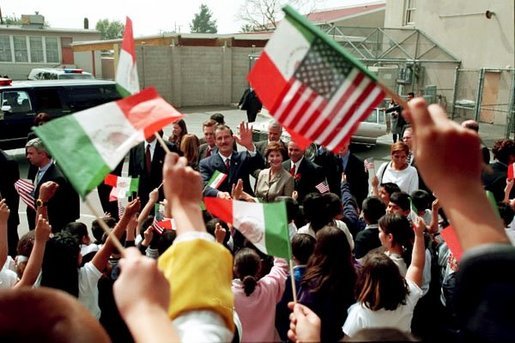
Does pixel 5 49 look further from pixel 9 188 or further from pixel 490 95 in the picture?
pixel 9 188

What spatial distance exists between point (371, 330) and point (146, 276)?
0.55m

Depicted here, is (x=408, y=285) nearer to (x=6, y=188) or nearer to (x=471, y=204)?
→ (x=471, y=204)

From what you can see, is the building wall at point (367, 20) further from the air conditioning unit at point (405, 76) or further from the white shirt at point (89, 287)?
the white shirt at point (89, 287)

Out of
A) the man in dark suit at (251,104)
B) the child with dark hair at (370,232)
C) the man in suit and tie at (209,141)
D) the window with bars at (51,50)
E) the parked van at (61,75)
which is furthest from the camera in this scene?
the window with bars at (51,50)

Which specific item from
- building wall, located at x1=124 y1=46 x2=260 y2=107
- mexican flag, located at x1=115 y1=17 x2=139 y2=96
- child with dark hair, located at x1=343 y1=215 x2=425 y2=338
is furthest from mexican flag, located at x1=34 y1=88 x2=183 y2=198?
building wall, located at x1=124 y1=46 x2=260 y2=107

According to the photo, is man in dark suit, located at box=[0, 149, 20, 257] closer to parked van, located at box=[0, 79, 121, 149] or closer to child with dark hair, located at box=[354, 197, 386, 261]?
child with dark hair, located at box=[354, 197, 386, 261]

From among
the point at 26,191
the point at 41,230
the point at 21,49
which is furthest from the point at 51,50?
the point at 41,230

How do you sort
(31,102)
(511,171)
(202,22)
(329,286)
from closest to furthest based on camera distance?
(329,286) → (511,171) → (31,102) → (202,22)

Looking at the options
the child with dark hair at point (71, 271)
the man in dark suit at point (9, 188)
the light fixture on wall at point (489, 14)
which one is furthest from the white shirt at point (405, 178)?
the light fixture on wall at point (489, 14)

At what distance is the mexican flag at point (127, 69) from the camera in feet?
7.43

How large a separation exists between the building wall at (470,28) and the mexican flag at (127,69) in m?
16.9

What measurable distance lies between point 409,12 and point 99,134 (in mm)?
23103

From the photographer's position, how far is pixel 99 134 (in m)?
1.80

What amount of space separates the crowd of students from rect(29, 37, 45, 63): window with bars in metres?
32.7
